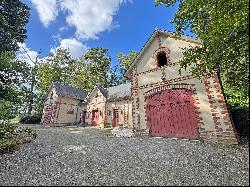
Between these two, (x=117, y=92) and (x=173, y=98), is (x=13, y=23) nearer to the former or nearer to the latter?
(x=117, y=92)

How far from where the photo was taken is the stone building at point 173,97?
9.14 m

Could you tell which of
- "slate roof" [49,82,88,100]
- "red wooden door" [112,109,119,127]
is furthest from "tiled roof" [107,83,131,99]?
"slate roof" [49,82,88,100]

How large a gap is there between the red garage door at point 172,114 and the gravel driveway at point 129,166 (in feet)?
6.49

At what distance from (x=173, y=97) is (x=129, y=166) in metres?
6.08

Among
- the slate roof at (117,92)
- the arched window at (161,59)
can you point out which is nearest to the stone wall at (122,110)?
the slate roof at (117,92)

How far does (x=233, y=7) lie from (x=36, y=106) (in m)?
33.6

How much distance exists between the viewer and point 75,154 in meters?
7.76

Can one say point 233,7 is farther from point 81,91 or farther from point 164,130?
point 81,91

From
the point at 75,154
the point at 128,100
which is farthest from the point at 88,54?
the point at 75,154

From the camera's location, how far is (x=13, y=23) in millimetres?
21078

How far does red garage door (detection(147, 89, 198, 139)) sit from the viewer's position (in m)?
10.2

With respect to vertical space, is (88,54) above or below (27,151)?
above

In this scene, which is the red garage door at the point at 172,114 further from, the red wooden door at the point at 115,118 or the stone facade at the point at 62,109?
the stone facade at the point at 62,109

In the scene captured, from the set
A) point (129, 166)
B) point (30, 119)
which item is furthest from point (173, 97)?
point (30, 119)
